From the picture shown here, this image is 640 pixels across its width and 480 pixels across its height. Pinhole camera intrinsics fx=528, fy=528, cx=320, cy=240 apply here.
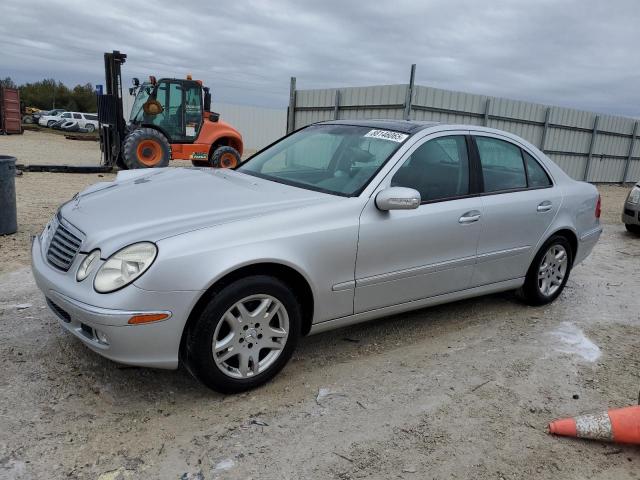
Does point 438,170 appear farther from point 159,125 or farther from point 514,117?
point 514,117

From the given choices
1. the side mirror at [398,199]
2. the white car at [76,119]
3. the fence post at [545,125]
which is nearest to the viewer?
the side mirror at [398,199]

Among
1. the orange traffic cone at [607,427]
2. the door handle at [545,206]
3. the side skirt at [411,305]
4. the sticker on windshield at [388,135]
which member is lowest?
the orange traffic cone at [607,427]

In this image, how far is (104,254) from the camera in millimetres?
2717

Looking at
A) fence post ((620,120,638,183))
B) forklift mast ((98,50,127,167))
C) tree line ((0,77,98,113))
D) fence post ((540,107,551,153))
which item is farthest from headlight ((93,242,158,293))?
tree line ((0,77,98,113))

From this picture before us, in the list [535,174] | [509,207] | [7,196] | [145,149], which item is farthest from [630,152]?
[7,196]

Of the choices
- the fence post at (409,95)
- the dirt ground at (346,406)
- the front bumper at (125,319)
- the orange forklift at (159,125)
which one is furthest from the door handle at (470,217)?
the orange forklift at (159,125)

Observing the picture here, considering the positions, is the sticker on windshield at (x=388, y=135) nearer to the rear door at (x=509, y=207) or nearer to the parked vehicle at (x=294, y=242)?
the parked vehicle at (x=294, y=242)

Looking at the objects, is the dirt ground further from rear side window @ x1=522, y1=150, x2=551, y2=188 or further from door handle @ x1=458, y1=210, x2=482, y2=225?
rear side window @ x1=522, y1=150, x2=551, y2=188

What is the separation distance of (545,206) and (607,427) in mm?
2167

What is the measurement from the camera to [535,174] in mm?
4664

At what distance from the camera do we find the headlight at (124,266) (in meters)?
2.65

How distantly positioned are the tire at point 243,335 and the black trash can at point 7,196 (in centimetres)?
456

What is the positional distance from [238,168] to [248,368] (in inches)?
75.4

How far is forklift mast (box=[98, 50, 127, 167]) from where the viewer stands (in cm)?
1330
